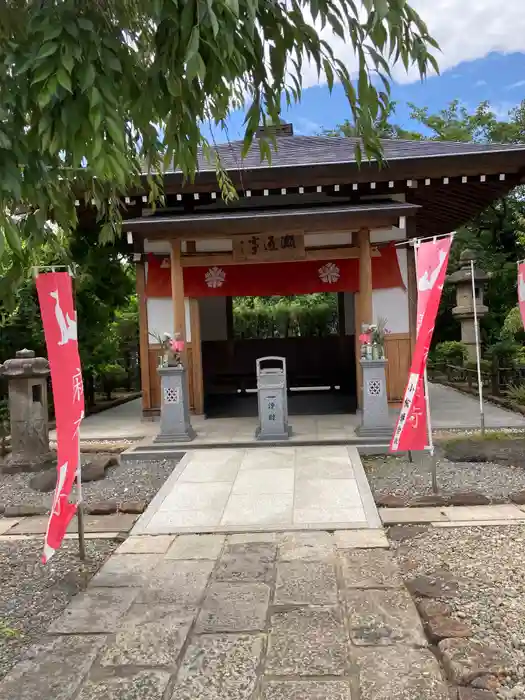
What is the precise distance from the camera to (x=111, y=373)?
527 inches

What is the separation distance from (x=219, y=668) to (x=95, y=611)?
3.08ft

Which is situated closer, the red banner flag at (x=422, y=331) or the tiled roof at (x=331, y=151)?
the red banner flag at (x=422, y=331)

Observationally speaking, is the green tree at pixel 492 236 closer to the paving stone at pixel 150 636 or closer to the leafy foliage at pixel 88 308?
the leafy foliage at pixel 88 308

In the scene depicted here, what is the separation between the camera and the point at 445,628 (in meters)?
2.72

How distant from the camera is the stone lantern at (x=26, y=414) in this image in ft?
22.4

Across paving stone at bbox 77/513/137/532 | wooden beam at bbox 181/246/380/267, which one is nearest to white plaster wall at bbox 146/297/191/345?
wooden beam at bbox 181/246/380/267

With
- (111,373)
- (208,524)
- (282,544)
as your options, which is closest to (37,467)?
(208,524)

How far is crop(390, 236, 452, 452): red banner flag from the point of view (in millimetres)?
4973

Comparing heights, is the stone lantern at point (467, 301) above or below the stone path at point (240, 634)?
above

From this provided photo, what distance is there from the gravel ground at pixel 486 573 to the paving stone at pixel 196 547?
1282 mm

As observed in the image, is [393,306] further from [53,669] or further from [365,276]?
[53,669]

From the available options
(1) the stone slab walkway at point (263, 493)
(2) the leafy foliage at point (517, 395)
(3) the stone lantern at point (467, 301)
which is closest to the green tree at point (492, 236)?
(3) the stone lantern at point (467, 301)

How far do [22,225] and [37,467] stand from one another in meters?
4.99

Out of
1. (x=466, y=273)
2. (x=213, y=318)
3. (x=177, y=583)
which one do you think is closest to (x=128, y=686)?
(x=177, y=583)
